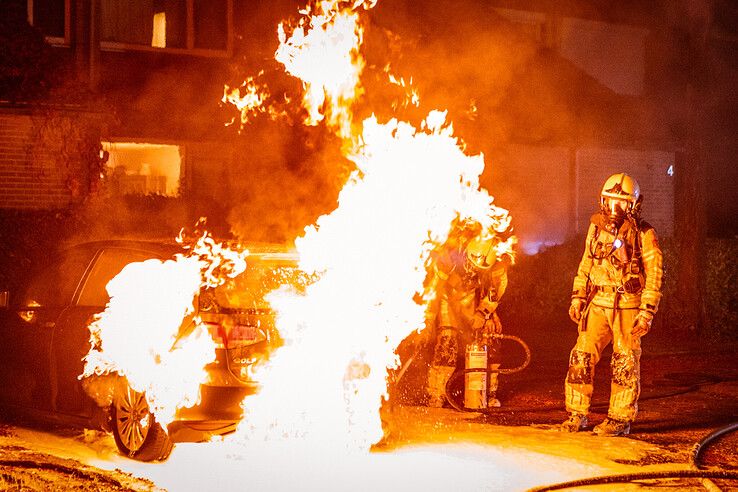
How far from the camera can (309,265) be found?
7430 millimetres

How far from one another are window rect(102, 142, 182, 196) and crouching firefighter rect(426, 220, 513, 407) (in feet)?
29.8

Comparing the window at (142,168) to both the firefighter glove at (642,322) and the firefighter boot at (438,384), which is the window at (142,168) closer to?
the firefighter boot at (438,384)

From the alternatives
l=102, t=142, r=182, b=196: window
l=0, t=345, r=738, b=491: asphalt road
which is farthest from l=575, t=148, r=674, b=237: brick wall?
l=0, t=345, r=738, b=491: asphalt road

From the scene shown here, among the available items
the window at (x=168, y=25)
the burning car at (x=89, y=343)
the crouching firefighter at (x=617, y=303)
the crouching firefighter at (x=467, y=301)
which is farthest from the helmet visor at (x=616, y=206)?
the window at (x=168, y=25)

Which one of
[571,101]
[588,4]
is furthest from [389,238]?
[588,4]

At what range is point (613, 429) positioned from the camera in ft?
27.5

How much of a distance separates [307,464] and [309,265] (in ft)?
4.76

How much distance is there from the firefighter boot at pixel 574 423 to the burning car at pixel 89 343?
9.51 feet

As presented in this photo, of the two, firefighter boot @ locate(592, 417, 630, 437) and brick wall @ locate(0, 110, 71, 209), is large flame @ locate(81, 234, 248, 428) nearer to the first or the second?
firefighter boot @ locate(592, 417, 630, 437)

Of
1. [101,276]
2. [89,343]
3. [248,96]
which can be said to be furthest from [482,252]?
[248,96]

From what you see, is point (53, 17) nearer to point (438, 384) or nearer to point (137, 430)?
point (438, 384)

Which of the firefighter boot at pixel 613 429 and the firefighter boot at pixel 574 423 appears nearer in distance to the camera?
the firefighter boot at pixel 613 429

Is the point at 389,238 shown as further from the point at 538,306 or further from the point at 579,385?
the point at 538,306

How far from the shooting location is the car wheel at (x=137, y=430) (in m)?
6.98
